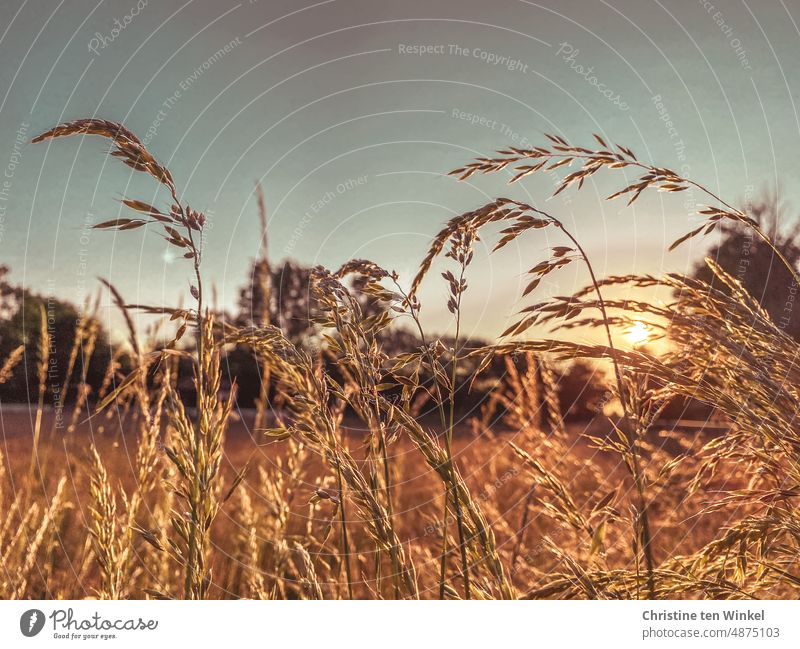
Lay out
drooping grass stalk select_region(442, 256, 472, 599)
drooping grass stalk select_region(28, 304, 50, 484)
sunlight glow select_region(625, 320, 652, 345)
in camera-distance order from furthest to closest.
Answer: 1. drooping grass stalk select_region(28, 304, 50, 484)
2. sunlight glow select_region(625, 320, 652, 345)
3. drooping grass stalk select_region(442, 256, 472, 599)

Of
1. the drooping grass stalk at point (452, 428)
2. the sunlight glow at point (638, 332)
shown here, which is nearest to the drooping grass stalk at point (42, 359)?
the drooping grass stalk at point (452, 428)

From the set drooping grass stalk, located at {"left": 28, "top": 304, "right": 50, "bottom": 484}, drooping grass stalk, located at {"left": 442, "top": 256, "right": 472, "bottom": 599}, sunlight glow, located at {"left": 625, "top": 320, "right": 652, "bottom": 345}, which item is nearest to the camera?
drooping grass stalk, located at {"left": 442, "top": 256, "right": 472, "bottom": 599}

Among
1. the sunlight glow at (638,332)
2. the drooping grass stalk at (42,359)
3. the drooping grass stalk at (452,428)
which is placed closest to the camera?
the drooping grass stalk at (452,428)

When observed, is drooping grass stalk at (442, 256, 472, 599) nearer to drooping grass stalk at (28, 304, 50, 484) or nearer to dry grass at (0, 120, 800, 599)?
dry grass at (0, 120, 800, 599)

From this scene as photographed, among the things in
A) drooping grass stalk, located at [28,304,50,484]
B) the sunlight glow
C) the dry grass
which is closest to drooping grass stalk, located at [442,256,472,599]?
the dry grass

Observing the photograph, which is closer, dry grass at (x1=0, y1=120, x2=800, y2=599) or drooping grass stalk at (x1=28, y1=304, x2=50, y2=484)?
dry grass at (x1=0, y1=120, x2=800, y2=599)

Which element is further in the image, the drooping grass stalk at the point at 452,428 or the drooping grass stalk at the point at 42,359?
the drooping grass stalk at the point at 42,359

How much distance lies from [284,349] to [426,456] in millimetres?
364

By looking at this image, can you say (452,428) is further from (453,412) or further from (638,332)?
(638,332)

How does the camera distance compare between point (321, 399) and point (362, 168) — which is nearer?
point (321, 399)

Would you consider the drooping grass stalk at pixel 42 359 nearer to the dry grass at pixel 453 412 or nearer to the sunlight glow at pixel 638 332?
the dry grass at pixel 453 412
